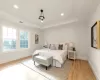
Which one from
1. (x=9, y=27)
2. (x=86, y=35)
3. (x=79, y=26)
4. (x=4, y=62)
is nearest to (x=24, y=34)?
(x=9, y=27)

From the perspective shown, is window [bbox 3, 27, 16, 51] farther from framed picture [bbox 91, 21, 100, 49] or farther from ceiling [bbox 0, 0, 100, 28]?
framed picture [bbox 91, 21, 100, 49]

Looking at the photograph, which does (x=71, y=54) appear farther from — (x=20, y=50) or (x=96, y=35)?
(x=20, y=50)

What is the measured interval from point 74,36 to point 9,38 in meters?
4.42

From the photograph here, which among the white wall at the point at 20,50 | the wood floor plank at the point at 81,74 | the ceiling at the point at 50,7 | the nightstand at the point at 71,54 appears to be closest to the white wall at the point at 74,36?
the nightstand at the point at 71,54

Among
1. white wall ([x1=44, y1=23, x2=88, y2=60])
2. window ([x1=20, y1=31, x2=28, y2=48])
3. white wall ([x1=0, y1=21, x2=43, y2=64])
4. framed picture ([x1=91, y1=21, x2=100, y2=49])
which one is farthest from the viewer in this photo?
window ([x1=20, y1=31, x2=28, y2=48])

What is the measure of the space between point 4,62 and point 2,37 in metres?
1.41

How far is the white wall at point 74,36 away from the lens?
454 centimetres

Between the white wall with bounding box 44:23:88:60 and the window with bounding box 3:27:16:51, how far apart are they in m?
3.01

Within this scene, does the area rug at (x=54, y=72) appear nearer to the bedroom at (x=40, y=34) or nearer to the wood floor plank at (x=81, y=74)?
the bedroom at (x=40, y=34)

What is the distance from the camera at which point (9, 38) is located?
13.9 ft

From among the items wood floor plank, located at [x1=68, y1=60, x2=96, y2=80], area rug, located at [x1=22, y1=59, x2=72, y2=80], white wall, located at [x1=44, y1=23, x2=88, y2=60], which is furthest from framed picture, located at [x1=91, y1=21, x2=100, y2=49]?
white wall, located at [x1=44, y1=23, x2=88, y2=60]

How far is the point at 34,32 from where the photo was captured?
19.4 ft

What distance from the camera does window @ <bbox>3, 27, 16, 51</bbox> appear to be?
13.1 feet

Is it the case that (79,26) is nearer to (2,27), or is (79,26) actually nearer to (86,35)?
(86,35)
